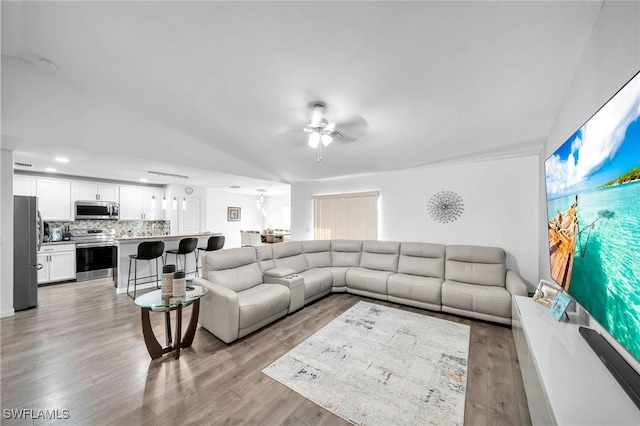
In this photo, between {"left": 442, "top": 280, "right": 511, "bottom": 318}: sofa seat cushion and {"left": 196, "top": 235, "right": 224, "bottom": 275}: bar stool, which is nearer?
{"left": 442, "top": 280, "right": 511, "bottom": 318}: sofa seat cushion

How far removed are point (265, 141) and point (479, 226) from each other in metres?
3.80

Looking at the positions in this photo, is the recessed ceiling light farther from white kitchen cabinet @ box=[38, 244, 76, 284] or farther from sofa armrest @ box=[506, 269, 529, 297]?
sofa armrest @ box=[506, 269, 529, 297]

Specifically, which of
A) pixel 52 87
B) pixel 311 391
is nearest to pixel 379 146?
pixel 311 391

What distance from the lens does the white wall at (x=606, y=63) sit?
1051 mm

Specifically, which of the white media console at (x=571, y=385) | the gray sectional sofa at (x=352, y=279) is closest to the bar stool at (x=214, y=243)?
the gray sectional sofa at (x=352, y=279)

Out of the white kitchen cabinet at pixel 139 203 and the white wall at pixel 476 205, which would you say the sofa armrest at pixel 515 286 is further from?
the white kitchen cabinet at pixel 139 203

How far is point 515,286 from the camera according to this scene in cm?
291

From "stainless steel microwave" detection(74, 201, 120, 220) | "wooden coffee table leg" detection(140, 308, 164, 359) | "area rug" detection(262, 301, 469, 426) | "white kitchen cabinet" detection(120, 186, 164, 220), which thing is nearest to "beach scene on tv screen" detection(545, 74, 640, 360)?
"area rug" detection(262, 301, 469, 426)

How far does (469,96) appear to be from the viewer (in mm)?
2277

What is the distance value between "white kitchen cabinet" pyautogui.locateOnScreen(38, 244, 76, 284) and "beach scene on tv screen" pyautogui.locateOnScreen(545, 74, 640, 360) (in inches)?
293

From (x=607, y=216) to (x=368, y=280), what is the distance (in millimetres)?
3198

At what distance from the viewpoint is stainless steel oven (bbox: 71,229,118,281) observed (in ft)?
16.4

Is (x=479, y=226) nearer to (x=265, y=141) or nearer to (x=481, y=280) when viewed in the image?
(x=481, y=280)

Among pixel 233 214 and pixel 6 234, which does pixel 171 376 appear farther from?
pixel 233 214
